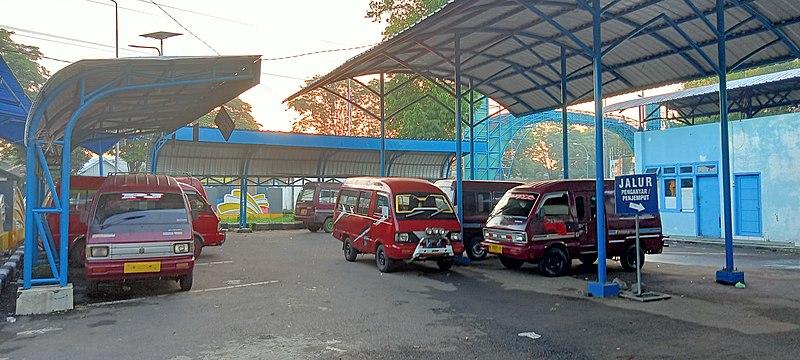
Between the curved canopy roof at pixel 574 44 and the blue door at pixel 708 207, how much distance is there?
6843 mm

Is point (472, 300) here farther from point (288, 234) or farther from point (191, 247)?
point (288, 234)

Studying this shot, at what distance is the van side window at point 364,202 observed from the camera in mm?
13078

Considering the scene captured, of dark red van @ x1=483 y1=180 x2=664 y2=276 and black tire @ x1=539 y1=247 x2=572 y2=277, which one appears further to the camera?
black tire @ x1=539 y1=247 x2=572 y2=277

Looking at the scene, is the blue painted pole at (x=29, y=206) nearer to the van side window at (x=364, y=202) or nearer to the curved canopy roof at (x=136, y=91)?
the curved canopy roof at (x=136, y=91)

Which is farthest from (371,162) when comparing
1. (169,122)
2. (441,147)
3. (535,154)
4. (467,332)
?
(535,154)

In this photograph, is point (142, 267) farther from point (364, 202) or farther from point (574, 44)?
point (574, 44)

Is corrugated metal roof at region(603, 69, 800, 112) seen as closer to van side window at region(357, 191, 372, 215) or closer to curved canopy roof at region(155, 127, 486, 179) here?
curved canopy roof at region(155, 127, 486, 179)

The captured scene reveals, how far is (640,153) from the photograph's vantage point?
22781mm

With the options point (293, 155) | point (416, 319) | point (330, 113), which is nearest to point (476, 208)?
point (416, 319)

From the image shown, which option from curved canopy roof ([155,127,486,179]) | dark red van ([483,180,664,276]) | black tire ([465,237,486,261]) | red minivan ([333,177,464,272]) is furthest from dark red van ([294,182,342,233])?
dark red van ([483,180,664,276])

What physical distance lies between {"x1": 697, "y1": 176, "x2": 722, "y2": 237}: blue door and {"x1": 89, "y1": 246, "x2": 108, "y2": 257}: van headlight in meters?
19.0

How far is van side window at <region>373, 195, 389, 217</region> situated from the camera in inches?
483

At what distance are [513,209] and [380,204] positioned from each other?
2.83 meters

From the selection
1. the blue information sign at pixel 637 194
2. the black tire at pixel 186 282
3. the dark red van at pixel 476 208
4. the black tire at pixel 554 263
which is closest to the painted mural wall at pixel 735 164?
the dark red van at pixel 476 208
